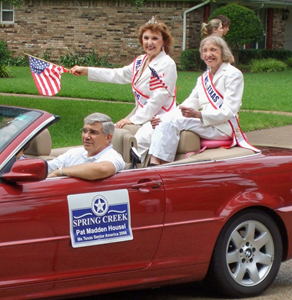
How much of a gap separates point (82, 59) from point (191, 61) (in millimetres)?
4467

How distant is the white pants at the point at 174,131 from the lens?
6180 millimetres

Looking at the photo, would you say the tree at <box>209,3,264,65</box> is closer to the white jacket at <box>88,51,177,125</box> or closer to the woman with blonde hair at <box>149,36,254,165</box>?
the white jacket at <box>88,51,177,125</box>

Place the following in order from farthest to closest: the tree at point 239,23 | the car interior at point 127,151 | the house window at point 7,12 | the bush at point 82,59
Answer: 1. the house window at point 7,12
2. the bush at point 82,59
3. the tree at point 239,23
4. the car interior at point 127,151

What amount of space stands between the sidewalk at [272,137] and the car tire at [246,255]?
6.58 meters

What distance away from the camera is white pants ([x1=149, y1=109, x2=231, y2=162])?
6180mm

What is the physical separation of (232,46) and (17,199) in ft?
86.0

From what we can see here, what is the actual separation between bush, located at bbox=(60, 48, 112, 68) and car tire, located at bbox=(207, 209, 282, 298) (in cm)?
2505

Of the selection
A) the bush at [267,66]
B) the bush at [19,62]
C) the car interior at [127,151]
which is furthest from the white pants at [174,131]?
the bush at [19,62]

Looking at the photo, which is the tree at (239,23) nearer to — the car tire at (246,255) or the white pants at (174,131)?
the white pants at (174,131)

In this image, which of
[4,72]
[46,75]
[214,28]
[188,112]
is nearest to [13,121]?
[188,112]

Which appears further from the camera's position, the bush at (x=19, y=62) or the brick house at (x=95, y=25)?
the brick house at (x=95, y=25)

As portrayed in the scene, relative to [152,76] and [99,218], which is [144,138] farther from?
[99,218]

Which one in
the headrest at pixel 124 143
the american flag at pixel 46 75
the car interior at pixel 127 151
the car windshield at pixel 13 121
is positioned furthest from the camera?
the american flag at pixel 46 75

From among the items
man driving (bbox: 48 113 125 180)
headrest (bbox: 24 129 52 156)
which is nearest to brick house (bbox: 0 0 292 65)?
headrest (bbox: 24 129 52 156)
